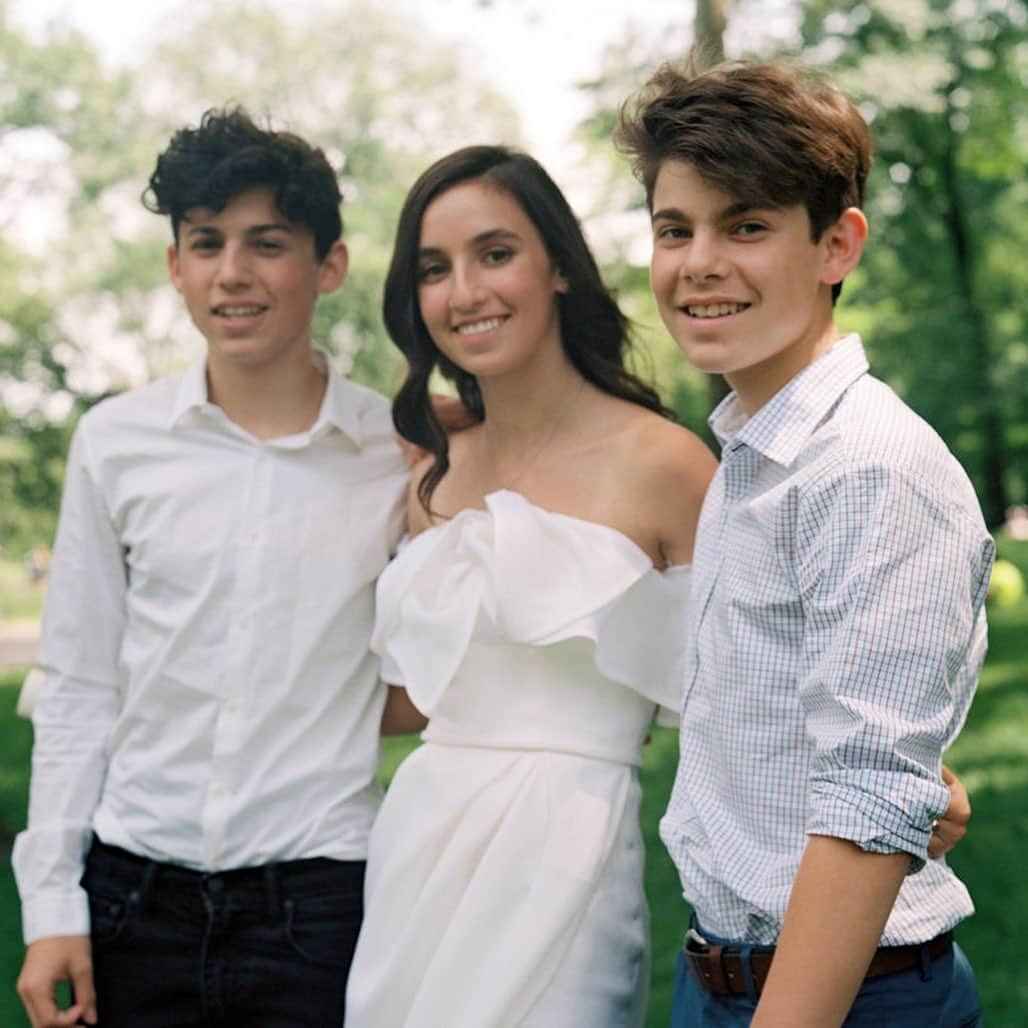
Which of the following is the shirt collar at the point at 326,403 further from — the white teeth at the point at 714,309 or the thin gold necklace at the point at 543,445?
the white teeth at the point at 714,309

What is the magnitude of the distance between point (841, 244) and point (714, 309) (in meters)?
0.23

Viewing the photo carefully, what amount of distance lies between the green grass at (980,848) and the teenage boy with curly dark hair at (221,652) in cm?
267

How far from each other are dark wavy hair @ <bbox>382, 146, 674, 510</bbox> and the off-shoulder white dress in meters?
0.41

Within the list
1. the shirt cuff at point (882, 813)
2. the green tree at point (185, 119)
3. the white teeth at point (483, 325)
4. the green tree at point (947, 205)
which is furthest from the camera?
the green tree at point (185, 119)

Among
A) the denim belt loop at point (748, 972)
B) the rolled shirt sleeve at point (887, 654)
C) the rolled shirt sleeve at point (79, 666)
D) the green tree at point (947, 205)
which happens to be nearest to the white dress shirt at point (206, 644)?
the rolled shirt sleeve at point (79, 666)

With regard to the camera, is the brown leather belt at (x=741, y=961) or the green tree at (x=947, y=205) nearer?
the brown leather belt at (x=741, y=961)

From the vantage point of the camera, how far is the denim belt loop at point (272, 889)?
308cm

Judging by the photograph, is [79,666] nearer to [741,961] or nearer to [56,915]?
[56,915]

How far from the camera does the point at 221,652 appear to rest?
10.5ft

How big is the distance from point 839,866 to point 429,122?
28.8m

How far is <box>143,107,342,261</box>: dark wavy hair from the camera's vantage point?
3.30m

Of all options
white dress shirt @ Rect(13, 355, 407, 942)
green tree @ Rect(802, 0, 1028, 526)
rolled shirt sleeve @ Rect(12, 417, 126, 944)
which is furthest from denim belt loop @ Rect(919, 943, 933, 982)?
green tree @ Rect(802, 0, 1028, 526)

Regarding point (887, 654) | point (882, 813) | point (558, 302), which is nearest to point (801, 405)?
point (887, 654)

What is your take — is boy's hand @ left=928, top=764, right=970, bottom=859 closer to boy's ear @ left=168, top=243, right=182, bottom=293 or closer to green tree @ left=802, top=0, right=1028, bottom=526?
boy's ear @ left=168, top=243, right=182, bottom=293
